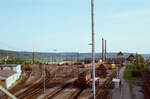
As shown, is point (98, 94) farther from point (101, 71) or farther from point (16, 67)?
point (16, 67)

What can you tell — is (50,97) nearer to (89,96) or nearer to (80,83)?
(89,96)

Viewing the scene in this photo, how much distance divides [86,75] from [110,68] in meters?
35.4

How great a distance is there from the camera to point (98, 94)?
25578mm

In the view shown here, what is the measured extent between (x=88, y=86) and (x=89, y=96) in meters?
7.09

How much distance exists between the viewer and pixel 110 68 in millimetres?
65500

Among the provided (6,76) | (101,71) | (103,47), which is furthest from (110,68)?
(6,76)

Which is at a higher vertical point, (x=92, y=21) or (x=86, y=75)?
(x=92, y=21)

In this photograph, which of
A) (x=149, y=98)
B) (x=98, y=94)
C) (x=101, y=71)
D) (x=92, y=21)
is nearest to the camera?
(x=92, y=21)

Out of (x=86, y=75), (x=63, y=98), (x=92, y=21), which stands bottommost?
(x=63, y=98)

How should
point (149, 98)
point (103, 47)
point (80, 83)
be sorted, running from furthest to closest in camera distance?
point (103, 47) → point (80, 83) → point (149, 98)

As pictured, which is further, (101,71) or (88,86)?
(101,71)

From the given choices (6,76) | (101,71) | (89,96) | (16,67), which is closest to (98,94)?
(89,96)

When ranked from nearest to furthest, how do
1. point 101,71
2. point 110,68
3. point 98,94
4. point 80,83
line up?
point 98,94
point 80,83
point 101,71
point 110,68

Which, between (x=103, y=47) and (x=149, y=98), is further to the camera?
(x=103, y=47)
